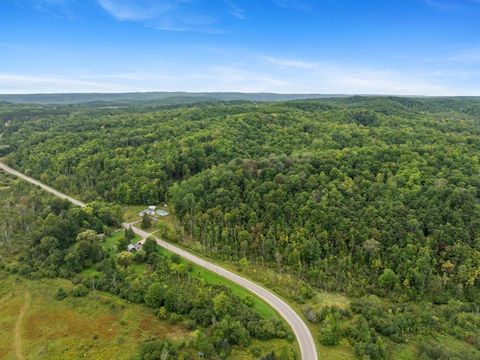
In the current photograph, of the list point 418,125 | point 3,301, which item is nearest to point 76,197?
point 3,301

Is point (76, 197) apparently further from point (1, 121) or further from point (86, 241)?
point (1, 121)

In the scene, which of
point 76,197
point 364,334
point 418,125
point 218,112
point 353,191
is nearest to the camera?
point 364,334

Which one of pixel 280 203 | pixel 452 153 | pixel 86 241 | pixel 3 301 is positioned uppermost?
pixel 452 153

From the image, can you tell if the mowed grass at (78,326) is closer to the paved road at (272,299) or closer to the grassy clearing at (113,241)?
the grassy clearing at (113,241)

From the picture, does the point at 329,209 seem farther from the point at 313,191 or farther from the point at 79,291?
the point at 79,291

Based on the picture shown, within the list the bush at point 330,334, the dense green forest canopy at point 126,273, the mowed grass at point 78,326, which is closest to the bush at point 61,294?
the dense green forest canopy at point 126,273

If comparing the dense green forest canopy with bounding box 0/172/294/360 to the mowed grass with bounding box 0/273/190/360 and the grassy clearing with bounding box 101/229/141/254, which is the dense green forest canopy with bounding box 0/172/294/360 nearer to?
the grassy clearing with bounding box 101/229/141/254

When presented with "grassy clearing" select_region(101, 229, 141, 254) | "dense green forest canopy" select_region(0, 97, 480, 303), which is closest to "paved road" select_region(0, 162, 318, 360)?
"grassy clearing" select_region(101, 229, 141, 254)
